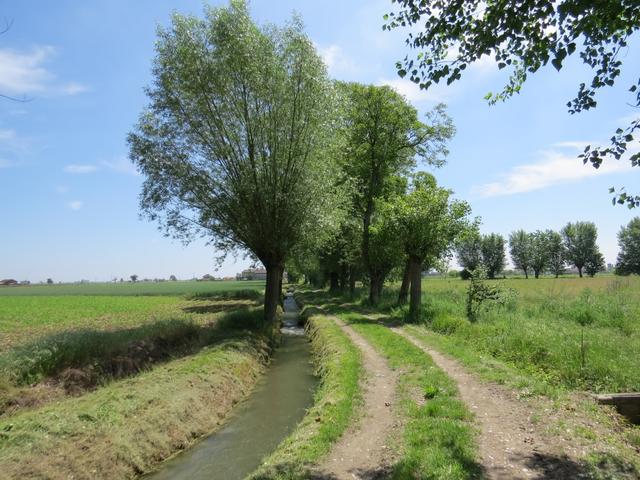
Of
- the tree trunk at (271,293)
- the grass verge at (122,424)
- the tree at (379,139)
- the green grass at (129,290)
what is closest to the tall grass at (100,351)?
the grass verge at (122,424)

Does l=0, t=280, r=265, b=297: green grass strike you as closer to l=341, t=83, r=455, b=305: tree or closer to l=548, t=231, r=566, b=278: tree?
l=341, t=83, r=455, b=305: tree

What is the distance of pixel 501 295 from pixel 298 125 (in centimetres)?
1246

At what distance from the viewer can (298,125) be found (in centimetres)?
2123

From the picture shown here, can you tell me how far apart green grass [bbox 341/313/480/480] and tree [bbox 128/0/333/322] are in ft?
34.9

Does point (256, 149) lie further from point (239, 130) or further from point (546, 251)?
point (546, 251)

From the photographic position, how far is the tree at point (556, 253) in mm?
105625

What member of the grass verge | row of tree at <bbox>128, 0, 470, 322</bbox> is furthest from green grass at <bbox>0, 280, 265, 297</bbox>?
the grass verge

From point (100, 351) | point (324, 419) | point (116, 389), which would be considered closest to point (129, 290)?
point (100, 351)

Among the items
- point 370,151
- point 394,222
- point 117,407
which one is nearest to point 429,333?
point 394,222

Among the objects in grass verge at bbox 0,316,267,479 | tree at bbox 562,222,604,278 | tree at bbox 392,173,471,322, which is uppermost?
tree at bbox 562,222,604,278

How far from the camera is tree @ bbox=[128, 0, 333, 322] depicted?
65.1ft

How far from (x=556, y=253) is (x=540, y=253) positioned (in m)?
3.79

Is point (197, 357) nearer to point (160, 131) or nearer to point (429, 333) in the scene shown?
point (429, 333)

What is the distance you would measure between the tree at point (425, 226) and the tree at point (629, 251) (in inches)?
2965
